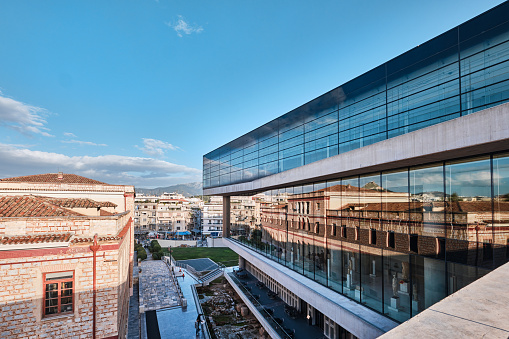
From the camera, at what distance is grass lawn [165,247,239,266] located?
162 ft

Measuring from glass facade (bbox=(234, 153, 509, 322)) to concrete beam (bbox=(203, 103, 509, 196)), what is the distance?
0.64 metres

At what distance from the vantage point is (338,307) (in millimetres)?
13133

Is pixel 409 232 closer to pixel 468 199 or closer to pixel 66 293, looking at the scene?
pixel 468 199

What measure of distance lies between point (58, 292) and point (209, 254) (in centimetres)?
4560

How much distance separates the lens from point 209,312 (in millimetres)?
25391

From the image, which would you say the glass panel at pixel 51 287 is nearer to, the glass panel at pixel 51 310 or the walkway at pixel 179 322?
the glass panel at pixel 51 310

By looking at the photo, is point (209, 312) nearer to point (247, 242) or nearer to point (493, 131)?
point (247, 242)

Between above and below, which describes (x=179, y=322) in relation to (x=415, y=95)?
below

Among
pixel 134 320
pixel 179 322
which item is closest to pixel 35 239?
pixel 134 320

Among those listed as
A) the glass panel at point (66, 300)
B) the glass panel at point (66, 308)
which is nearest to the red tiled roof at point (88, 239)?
the glass panel at point (66, 300)

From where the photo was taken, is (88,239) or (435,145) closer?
(435,145)

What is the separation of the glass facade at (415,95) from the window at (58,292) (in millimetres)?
13202

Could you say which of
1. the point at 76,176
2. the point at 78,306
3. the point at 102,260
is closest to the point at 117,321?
the point at 78,306

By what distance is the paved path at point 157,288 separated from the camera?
24.8m
